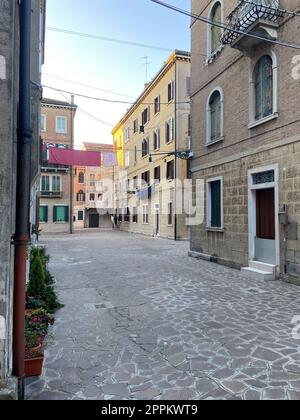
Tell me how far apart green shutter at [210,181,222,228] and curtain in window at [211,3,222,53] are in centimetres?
484

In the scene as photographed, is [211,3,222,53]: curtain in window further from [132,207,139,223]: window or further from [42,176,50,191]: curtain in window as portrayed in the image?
[42,176,50,191]: curtain in window

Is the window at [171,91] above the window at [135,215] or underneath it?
above

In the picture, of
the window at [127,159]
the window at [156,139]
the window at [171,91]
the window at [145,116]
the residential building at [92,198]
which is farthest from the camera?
the residential building at [92,198]

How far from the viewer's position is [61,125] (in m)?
30.4

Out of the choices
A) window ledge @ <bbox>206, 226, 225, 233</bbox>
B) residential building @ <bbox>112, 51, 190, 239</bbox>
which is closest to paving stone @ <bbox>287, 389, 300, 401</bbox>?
window ledge @ <bbox>206, 226, 225, 233</bbox>

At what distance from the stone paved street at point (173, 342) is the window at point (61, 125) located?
2492 cm

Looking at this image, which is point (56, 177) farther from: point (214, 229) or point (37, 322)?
point (37, 322)

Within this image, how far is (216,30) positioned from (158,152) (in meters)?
13.0

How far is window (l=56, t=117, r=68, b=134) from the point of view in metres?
30.3

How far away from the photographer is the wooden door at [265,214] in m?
8.75

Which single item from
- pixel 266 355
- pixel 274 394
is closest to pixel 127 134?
pixel 266 355

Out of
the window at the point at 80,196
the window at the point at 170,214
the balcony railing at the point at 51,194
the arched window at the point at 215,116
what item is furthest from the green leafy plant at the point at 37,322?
the window at the point at 80,196

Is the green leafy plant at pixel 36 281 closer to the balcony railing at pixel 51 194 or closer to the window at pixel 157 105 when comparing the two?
the window at pixel 157 105
